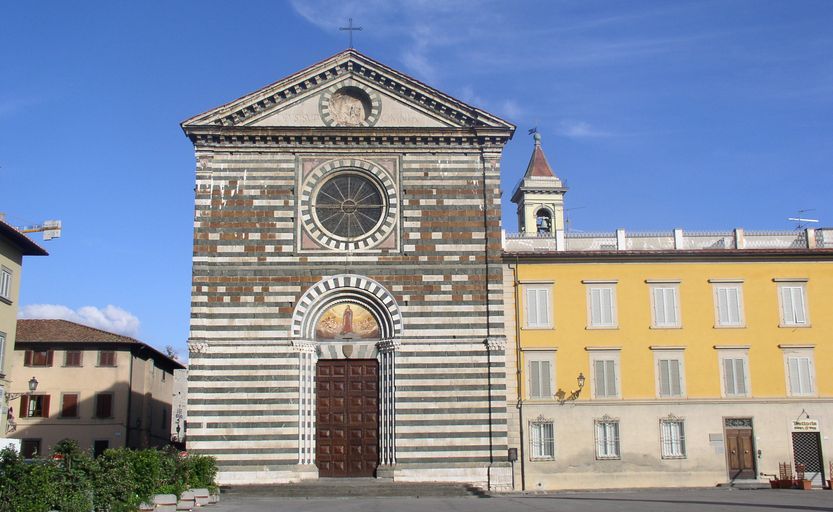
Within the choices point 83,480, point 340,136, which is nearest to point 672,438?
point 340,136

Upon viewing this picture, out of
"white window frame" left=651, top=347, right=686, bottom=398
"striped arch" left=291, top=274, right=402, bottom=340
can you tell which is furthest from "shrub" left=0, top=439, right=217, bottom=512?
"white window frame" left=651, top=347, right=686, bottom=398

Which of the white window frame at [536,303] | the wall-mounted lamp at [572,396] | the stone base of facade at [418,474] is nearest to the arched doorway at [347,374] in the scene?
the stone base of facade at [418,474]

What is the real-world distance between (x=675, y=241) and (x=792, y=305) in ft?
14.7

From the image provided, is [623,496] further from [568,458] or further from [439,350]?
[439,350]

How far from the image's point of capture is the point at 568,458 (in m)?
31.5

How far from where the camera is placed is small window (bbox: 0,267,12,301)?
33125 mm

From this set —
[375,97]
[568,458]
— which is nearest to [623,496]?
[568,458]

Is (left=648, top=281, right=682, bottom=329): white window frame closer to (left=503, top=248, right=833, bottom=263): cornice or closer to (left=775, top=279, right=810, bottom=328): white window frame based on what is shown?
(left=503, top=248, right=833, bottom=263): cornice

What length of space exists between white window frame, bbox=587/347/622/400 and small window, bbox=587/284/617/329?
82 centimetres

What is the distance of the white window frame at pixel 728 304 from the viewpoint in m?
32.5

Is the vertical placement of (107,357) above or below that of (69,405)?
above

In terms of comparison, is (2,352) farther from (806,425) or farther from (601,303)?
(806,425)

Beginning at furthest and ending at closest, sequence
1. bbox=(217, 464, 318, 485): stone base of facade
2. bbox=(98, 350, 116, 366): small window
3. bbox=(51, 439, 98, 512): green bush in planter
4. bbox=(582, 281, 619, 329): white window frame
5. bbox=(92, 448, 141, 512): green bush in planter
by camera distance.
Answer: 1. bbox=(98, 350, 116, 366): small window
2. bbox=(582, 281, 619, 329): white window frame
3. bbox=(217, 464, 318, 485): stone base of facade
4. bbox=(92, 448, 141, 512): green bush in planter
5. bbox=(51, 439, 98, 512): green bush in planter

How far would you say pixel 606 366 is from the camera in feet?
106
